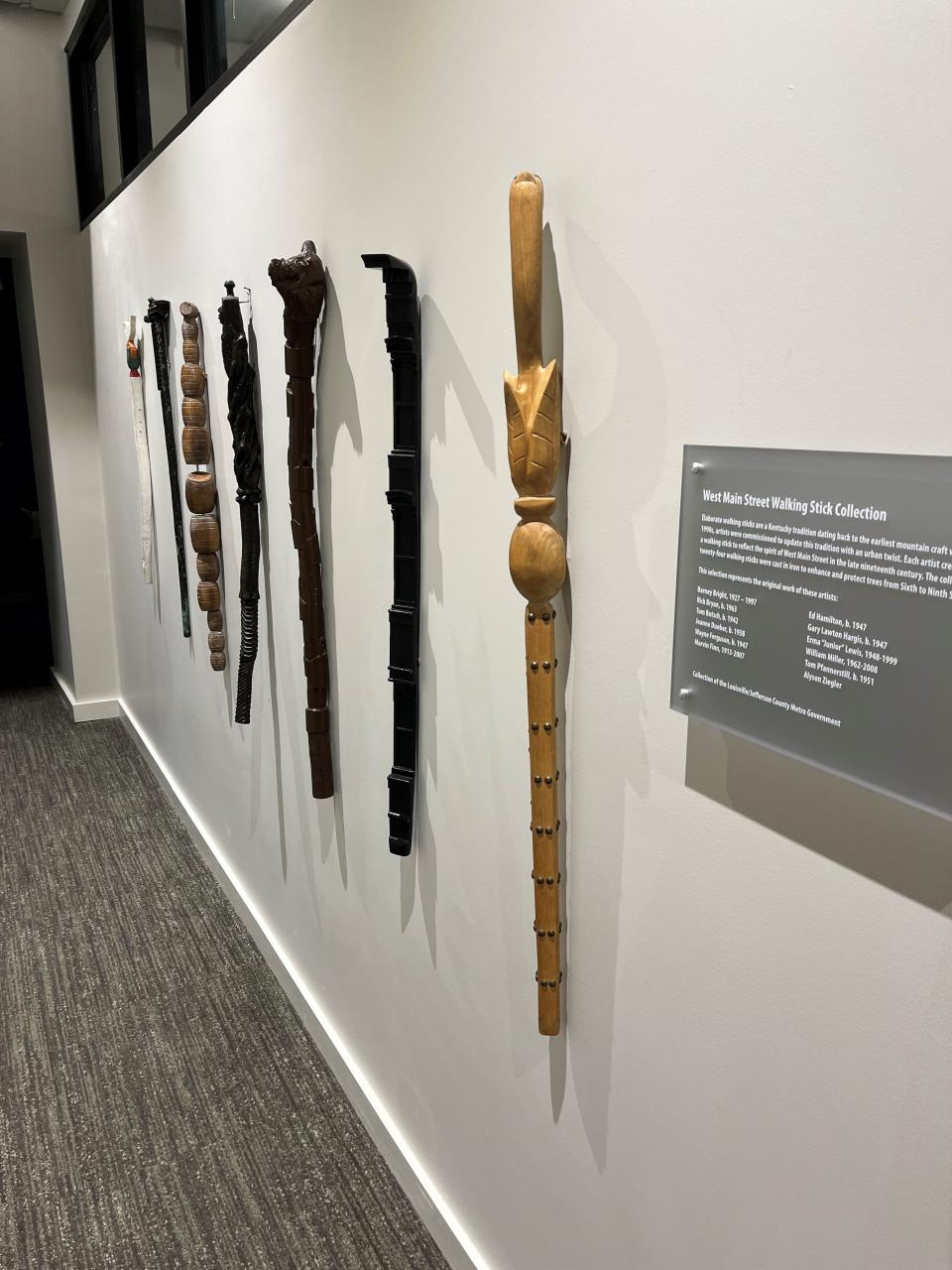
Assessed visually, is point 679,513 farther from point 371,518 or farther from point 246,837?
point 246,837

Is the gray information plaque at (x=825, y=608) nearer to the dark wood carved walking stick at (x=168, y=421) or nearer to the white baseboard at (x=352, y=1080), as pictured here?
the white baseboard at (x=352, y=1080)

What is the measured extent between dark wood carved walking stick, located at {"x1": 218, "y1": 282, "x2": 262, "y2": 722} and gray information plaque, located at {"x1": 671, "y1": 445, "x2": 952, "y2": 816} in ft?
4.89

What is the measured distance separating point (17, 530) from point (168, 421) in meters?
3.83

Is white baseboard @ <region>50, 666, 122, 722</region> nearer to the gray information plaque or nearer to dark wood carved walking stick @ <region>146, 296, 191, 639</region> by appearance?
dark wood carved walking stick @ <region>146, 296, 191, 639</region>

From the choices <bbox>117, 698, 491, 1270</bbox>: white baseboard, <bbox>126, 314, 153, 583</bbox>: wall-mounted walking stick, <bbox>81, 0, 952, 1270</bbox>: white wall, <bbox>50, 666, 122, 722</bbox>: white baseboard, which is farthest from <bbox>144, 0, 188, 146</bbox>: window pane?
<bbox>50, 666, 122, 722</bbox>: white baseboard

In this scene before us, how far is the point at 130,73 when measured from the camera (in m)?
3.47

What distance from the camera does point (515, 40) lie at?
1206 mm

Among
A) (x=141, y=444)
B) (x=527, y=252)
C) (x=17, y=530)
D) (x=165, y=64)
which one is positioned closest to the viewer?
(x=527, y=252)

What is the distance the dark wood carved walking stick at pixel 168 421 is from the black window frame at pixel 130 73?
1.59 ft

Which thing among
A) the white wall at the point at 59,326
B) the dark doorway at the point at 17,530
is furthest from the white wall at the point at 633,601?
the dark doorway at the point at 17,530

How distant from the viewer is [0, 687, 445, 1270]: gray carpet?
1859 mm

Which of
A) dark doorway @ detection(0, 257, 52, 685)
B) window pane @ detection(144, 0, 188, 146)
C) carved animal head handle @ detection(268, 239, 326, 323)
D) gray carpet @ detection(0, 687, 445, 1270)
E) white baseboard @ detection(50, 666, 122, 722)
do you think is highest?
window pane @ detection(144, 0, 188, 146)

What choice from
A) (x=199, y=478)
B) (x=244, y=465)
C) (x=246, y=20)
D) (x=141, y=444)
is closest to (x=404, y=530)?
(x=244, y=465)

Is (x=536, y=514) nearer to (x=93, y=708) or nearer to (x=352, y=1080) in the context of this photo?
(x=352, y=1080)
